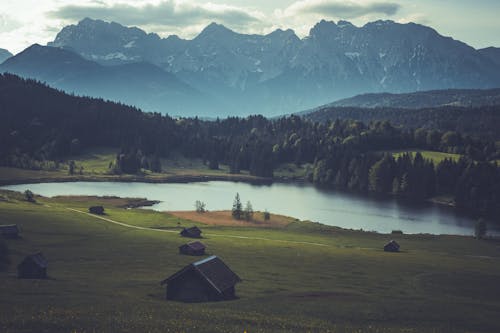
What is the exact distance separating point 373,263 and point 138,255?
123 ft

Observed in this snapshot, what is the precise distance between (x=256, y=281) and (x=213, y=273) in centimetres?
1214

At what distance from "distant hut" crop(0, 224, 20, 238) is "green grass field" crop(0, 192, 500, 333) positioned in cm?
174

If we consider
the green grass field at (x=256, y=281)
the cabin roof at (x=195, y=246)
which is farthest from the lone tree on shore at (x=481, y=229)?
the cabin roof at (x=195, y=246)

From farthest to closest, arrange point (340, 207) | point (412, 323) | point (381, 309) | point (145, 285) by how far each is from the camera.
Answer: point (340, 207) → point (145, 285) → point (381, 309) → point (412, 323)

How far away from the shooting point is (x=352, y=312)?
56531 millimetres

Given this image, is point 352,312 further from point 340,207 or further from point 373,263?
point 340,207

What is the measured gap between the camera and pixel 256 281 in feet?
249

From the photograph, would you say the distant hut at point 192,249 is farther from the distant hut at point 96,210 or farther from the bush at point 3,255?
the distant hut at point 96,210

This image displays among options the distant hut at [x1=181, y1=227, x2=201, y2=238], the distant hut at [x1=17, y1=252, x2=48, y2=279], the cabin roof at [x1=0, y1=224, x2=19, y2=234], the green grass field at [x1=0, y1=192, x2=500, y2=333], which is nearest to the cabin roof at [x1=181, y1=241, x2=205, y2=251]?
the green grass field at [x1=0, y1=192, x2=500, y2=333]

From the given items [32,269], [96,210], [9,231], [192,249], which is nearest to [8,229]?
[9,231]

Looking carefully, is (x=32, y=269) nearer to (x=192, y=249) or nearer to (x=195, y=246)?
(x=192, y=249)

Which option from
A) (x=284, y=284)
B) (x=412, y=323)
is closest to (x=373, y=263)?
(x=284, y=284)

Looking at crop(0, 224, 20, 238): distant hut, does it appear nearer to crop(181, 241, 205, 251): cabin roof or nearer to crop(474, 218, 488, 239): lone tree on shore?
crop(181, 241, 205, 251): cabin roof

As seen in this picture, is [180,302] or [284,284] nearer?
[180,302]
